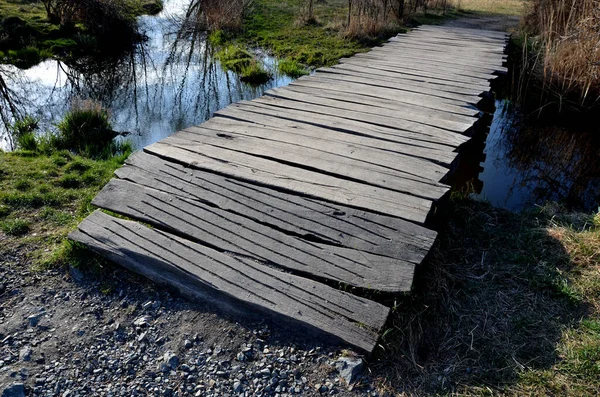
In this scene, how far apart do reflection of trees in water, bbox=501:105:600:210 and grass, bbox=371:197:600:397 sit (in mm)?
1548

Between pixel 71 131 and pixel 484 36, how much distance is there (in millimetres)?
7877

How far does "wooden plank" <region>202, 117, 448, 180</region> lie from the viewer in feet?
12.8

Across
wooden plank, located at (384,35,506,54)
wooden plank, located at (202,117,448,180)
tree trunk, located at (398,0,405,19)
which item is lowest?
wooden plank, located at (202,117,448,180)

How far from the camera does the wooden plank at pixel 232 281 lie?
2682 millimetres

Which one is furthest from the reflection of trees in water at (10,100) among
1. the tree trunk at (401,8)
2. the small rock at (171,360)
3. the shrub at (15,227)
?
the tree trunk at (401,8)

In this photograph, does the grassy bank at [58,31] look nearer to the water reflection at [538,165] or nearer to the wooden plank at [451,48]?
the wooden plank at [451,48]

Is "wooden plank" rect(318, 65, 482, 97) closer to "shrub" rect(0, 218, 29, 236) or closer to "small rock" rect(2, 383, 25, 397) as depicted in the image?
"shrub" rect(0, 218, 29, 236)

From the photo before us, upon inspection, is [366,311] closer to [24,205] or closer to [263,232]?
[263,232]

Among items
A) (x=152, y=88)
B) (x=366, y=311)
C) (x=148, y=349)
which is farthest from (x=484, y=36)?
(x=148, y=349)

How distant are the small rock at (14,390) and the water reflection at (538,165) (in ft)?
14.9

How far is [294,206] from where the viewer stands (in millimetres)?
3520

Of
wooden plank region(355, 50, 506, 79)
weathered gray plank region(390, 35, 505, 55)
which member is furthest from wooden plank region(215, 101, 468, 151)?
weathered gray plank region(390, 35, 505, 55)

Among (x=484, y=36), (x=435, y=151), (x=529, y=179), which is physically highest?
(x=484, y=36)

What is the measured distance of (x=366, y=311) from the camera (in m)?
2.72
